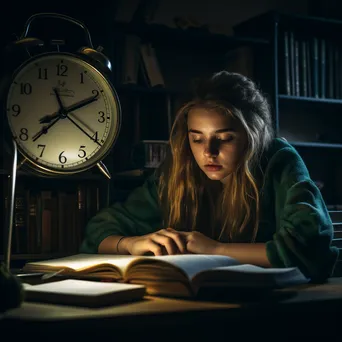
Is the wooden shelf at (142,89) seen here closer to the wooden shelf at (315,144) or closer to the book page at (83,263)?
the wooden shelf at (315,144)

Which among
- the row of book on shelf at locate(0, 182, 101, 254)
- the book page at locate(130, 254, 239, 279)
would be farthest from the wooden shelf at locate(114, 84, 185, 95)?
the book page at locate(130, 254, 239, 279)

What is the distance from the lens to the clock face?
165 cm

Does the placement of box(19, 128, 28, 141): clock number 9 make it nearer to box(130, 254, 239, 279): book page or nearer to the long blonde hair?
the long blonde hair

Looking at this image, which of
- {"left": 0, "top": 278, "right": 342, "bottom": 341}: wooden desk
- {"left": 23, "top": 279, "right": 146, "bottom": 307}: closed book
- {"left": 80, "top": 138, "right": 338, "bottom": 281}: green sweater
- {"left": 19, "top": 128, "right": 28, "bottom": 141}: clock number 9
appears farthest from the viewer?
{"left": 19, "top": 128, "right": 28, "bottom": 141}: clock number 9

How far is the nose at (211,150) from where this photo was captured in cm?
170

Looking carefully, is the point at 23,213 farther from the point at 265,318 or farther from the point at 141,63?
the point at 265,318

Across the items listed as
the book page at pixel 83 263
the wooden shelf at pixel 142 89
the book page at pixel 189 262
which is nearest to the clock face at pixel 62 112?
the book page at pixel 83 263

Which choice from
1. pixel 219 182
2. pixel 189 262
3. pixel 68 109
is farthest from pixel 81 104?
pixel 189 262

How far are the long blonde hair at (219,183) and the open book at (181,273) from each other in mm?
546

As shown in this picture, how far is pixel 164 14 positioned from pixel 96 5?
2.36 feet

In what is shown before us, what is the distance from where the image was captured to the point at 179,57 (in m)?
3.32

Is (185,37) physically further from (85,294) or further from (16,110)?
(85,294)

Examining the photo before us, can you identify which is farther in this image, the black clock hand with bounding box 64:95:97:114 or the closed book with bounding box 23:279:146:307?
the black clock hand with bounding box 64:95:97:114

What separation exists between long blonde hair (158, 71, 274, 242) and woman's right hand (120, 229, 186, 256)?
359 millimetres
